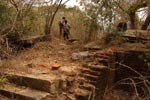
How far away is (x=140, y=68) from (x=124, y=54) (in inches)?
24.2

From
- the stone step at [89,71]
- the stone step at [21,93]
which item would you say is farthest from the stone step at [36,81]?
the stone step at [89,71]

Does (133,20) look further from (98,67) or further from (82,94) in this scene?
(82,94)

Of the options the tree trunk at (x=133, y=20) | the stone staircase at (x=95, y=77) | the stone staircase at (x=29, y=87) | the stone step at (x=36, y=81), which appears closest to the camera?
the stone staircase at (x=29, y=87)

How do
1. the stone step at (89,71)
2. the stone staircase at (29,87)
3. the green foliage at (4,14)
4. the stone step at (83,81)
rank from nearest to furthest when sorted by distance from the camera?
the stone staircase at (29,87), the stone step at (83,81), the stone step at (89,71), the green foliage at (4,14)

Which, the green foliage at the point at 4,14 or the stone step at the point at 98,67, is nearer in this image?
the stone step at the point at 98,67

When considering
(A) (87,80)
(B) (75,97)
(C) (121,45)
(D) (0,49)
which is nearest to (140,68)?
(C) (121,45)

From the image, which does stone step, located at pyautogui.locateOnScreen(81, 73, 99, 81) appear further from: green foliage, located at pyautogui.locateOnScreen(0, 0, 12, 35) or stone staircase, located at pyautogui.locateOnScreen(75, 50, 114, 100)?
green foliage, located at pyautogui.locateOnScreen(0, 0, 12, 35)

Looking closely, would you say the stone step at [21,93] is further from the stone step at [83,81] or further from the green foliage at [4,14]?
the green foliage at [4,14]

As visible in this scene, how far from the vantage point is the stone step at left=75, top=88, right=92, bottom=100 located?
6383mm

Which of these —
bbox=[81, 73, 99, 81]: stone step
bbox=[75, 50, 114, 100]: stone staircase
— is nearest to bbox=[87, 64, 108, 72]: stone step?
bbox=[75, 50, 114, 100]: stone staircase

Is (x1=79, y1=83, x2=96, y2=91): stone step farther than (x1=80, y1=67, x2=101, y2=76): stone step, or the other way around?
(x1=80, y1=67, x2=101, y2=76): stone step

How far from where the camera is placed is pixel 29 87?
250 inches

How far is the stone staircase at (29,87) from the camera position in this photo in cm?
590

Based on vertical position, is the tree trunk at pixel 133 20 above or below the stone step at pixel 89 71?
above
